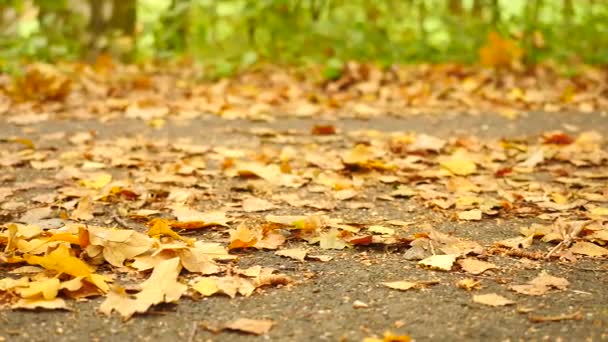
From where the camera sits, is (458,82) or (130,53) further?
(130,53)

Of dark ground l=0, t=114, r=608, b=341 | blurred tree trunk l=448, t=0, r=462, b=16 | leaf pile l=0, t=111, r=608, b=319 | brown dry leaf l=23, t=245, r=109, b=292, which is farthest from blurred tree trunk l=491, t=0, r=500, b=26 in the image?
brown dry leaf l=23, t=245, r=109, b=292

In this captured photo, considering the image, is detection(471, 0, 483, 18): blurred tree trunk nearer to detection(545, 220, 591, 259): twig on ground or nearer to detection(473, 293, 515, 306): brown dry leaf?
detection(545, 220, 591, 259): twig on ground

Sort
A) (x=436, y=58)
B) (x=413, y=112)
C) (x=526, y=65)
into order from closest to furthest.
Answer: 1. (x=413, y=112)
2. (x=526, y=65)
3. (x=436, y=58)

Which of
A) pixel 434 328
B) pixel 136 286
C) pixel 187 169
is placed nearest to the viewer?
pixel 434 328

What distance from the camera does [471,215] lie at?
263 cm

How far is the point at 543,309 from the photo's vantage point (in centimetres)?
180

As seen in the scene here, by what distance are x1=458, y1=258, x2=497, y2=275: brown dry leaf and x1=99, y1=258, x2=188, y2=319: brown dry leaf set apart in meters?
0.83

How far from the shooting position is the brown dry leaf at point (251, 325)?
5.51ft

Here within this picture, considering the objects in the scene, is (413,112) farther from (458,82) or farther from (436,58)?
(436,58)

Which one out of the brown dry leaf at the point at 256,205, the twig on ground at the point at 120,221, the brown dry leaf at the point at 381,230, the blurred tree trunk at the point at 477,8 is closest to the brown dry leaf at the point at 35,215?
the twig on ground at the point at 120,221

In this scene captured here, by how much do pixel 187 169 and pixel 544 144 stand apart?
2126mm

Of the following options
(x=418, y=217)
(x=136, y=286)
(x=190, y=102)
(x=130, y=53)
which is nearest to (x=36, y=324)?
(x=136, y=286)

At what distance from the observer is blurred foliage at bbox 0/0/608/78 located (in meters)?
6.97

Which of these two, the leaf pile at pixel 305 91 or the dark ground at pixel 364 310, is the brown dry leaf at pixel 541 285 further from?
the leaf pile at pixel 305 91
